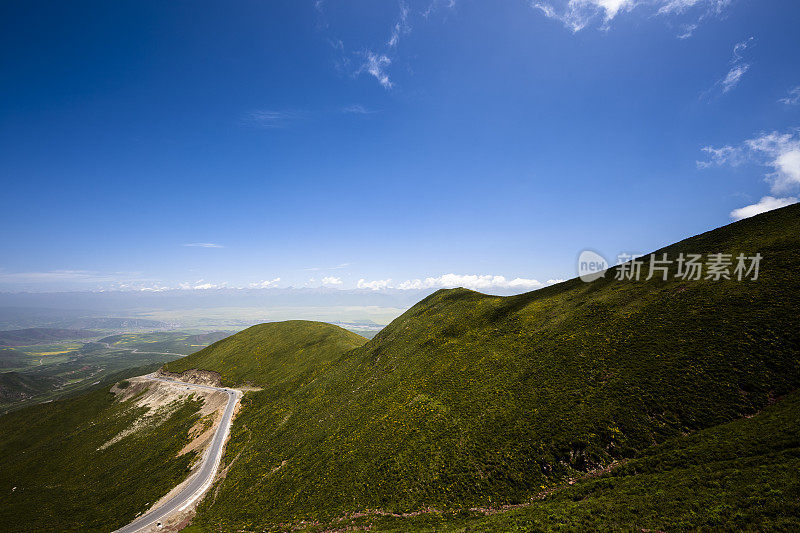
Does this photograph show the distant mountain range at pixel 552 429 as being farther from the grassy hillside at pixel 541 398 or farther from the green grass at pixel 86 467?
the green grass at pixel 86 467

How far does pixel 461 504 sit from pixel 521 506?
17.8 ft

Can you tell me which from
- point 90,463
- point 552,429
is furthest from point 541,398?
point 90,463

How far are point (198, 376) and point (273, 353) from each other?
27.7m

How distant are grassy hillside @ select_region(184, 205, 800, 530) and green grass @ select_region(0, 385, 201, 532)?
566 inches

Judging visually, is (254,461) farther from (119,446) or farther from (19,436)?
(19,436)

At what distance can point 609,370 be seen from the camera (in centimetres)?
3084

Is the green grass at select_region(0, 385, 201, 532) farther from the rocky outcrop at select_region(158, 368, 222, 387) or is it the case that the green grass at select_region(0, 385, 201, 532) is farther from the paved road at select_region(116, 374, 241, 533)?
the rocky outcrop at select_region(158, 368, 222, 387)

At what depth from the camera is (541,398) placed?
104 ft

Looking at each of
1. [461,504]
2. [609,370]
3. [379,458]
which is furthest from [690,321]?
[379,458]

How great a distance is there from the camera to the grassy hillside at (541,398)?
24672 mm

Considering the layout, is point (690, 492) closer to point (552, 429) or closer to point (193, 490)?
A: point (552, 429)

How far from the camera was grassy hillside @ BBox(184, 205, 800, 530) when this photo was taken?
80.9 feet

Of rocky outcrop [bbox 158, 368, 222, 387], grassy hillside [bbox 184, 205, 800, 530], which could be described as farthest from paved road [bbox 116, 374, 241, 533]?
rocky outcrop [bbox 158, 368, 222, 387]

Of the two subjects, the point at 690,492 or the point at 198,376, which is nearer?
the point at 690,492
